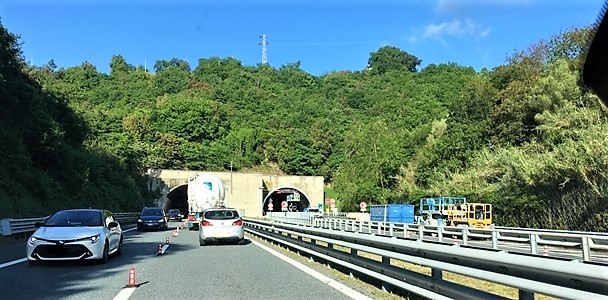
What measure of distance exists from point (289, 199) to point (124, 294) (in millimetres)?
103348

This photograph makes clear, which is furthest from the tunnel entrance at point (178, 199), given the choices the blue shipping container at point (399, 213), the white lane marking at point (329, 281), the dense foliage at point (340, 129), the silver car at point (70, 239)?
the white lane marking at point (329, 281)

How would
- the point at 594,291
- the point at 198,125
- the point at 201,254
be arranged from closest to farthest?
the point at 594,291, the point at 201,254, the point at 198,125

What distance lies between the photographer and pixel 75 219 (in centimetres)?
1534

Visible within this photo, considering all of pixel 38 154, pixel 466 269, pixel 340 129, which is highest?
pixel 340 129

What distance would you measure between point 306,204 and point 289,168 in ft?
50.2

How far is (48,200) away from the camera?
38.3m

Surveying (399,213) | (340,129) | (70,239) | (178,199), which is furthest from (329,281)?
(340,129)

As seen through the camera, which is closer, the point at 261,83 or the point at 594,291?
the point at 594,291

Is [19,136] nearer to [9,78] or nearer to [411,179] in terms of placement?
[9,78]

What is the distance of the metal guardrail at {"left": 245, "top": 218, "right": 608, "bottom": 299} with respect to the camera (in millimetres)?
4551

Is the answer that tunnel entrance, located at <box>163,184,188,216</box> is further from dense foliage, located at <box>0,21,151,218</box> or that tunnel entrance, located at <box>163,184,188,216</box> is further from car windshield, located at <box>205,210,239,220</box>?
car windshield, located at <box>205,210,239,220</box>

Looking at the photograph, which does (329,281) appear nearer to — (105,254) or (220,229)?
(105,254)

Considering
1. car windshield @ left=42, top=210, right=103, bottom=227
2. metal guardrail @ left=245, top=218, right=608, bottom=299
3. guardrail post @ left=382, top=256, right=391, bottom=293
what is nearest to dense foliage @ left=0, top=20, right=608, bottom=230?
metal guardrail @ left=245, top=218, right=608, bottom=299


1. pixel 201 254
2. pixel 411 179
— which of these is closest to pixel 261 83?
pixel 411 179
